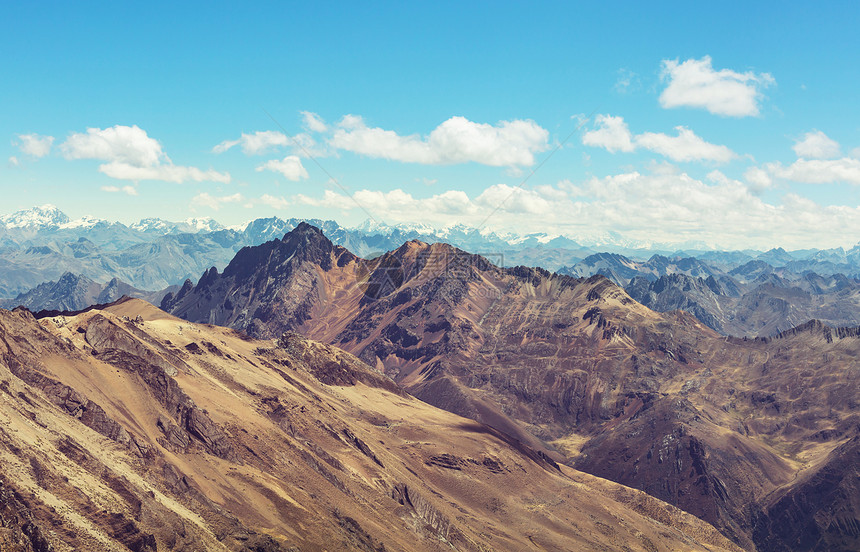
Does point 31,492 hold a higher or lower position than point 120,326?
lower

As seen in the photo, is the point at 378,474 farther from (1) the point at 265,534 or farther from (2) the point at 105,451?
(2) the point at 105,451

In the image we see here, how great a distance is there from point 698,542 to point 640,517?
17.5 metres

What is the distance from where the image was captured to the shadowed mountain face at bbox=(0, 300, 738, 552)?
94750 mm

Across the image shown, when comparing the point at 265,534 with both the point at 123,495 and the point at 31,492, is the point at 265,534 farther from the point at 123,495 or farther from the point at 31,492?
the point at 31,492

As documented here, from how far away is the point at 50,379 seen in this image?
4919 inches

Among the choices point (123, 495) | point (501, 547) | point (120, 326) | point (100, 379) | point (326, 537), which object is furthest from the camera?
point (120, 326)

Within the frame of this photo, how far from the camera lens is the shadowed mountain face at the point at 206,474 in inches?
3730

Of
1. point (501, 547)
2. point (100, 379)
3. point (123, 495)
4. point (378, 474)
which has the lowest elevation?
point (501, 547)

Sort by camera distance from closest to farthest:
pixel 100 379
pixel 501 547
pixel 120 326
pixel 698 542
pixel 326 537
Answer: pixel 326 537
pixel 100 379
pixel 501 547
pixel 120 326
pixel 698 542

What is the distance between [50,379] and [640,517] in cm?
16004

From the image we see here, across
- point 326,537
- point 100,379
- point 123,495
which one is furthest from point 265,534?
point 100,379

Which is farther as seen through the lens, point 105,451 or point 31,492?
point 105,451

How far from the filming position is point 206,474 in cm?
12425

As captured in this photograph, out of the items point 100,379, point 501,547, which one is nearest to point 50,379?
point 100,379
